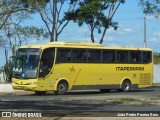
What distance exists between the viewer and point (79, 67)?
3303cm

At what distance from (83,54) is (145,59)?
6.11 metres

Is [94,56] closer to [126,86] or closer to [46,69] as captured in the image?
[46,69]

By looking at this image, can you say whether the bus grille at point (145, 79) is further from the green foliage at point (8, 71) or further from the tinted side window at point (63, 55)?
the green foliage at point (8, 71)

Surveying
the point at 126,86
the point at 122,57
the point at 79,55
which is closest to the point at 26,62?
the point at 79,55

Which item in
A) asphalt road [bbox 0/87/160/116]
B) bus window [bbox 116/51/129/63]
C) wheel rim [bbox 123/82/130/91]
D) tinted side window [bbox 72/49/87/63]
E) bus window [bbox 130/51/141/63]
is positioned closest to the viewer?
asphalt road [bbox 0/87/160/116]

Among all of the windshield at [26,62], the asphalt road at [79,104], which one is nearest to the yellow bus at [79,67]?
the windshield at [26,62]

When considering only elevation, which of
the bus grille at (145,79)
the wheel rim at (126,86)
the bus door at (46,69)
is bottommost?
the wheel rim at (126,86)

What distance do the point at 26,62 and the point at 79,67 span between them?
3825 mm

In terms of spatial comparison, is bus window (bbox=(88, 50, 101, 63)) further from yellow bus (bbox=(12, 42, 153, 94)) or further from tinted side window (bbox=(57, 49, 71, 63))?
tinted side window (bbox=(57, 49, 71, 63))

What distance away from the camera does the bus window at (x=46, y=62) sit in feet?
102

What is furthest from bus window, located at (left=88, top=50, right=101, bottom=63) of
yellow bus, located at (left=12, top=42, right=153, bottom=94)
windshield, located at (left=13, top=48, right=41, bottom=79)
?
windshield, located at (left=13, top=48, right=41, bottom=79)

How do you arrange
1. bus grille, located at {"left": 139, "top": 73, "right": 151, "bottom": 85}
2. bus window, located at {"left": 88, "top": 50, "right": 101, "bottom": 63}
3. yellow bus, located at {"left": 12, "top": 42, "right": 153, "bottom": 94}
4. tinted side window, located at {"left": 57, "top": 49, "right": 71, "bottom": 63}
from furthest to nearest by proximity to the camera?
bus grille, located at {"left": 139, "top": 73, "right": 151, "bottom": 85} → bus window, located at {"left": 88, "top": 50, "right": 101, "bottom": 63} → tinted side window, located at {"left": 57, "top": 49, "right": 71, "bottom": 63} → yellow bus, located at {"left": 12, "top": 42, "right": 153, "bottom": 94}

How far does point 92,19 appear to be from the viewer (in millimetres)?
40750

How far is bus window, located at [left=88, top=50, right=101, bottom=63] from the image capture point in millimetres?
33500
